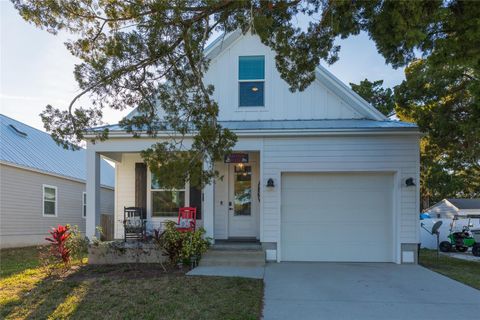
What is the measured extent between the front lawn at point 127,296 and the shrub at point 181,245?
593mm

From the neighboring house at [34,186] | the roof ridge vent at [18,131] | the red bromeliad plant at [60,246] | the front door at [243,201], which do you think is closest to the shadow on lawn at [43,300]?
the red bromeliad plant at [60,246]

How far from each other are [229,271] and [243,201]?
9.76ft

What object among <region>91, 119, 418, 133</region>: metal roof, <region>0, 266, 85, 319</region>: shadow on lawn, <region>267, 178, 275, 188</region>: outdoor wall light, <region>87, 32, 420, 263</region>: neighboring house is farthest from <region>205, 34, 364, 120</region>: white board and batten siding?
<region>0, 266, 85, 319</region>: shadow on lawn

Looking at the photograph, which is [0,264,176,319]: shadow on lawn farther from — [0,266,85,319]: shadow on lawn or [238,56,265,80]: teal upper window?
[238,56,265,80]: teal upper window

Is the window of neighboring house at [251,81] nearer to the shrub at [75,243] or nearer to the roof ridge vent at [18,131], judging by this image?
the shrub at [75,243]

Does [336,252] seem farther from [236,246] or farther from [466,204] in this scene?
[466,204]

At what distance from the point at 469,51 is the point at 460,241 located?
1280cm

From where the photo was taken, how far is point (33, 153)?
52.7 feet

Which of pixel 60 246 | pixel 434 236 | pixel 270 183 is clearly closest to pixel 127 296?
pixel 60 246

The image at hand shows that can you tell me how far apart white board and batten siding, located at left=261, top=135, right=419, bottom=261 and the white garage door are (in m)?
0.28

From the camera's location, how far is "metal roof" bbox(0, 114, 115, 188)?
1462 centimetres

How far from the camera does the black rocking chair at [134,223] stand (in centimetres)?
1012

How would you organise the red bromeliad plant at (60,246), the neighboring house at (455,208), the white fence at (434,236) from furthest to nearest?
the neighboring house at (455,208)
the white fence at (434,236)
the red bromeliad plant at (60,246)

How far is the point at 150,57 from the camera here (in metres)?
6.55
